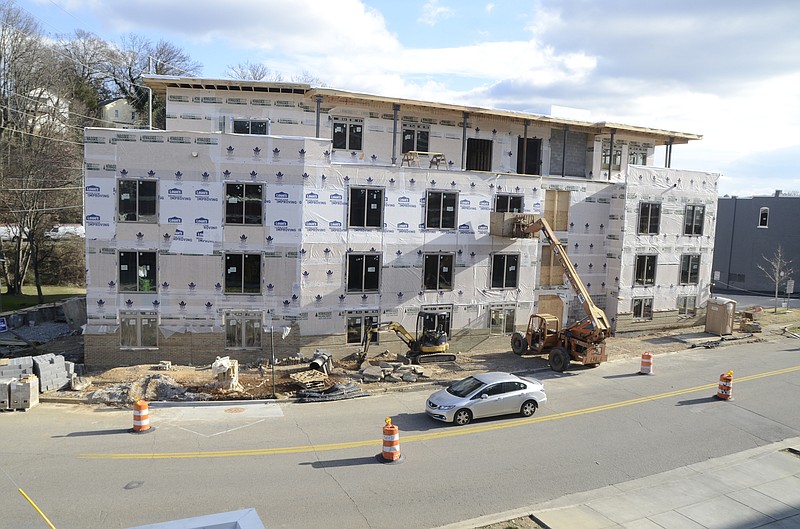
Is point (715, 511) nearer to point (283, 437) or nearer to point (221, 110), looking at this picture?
point (283, 437)

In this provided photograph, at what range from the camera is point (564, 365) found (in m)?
25.5

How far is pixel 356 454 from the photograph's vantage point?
52.6 feet

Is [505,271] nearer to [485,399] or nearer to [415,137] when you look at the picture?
[415,137]

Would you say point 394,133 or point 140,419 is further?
point 394,133

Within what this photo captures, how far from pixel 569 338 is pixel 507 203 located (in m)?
8.06

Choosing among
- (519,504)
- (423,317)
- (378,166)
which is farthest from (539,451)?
(378,166)

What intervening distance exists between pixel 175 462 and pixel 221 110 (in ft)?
62.9

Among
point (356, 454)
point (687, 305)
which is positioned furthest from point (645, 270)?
point (356, 454)

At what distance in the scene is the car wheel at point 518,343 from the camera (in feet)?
92.2

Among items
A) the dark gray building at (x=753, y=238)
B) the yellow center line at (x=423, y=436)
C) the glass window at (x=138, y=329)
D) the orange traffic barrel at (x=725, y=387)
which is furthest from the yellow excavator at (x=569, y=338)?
the dark gray building at (x=753, y=238)

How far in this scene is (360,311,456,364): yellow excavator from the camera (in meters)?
26.4

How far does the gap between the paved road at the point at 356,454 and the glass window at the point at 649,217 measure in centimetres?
1318

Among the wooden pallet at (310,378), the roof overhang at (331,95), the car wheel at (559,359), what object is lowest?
the wooden pallet at (310,378)

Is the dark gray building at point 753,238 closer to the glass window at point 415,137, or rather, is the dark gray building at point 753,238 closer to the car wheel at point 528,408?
the glass window at point 415,137
